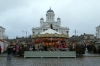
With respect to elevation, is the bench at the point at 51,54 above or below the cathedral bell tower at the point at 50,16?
below

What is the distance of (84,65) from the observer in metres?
17.2

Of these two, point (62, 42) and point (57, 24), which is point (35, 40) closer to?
point (62, 42)

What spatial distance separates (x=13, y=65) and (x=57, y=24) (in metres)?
112

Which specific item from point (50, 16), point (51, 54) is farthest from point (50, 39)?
point (50, 16)

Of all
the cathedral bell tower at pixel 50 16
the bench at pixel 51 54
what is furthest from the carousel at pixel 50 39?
the cathedral bell tower at pixel 50 16

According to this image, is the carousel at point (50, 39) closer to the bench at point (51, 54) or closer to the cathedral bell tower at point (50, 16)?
the bench at point (51, 54)

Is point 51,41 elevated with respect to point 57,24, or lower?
lower

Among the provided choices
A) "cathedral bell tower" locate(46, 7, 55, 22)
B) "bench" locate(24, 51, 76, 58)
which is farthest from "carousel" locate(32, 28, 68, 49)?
"cathedral bell tower" locate(46, 7, 55, 22)

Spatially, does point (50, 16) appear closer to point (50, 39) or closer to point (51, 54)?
point (50, 39)

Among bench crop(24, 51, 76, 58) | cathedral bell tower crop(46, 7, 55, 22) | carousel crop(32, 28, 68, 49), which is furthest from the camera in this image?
cathedral bell tower crop(46, 7, 55, 22)

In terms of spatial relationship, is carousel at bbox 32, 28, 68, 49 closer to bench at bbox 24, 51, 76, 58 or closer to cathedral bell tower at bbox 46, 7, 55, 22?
bench at bbox 24, 51, 76, 58

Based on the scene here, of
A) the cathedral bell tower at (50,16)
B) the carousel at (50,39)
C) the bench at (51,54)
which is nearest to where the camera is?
the bench at (51,54)

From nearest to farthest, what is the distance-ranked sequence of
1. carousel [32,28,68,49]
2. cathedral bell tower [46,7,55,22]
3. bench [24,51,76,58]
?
1. bench [24,51,76,58]
2. carousel [32,28,68,49]
3. cathedral bell tower [46,7,55,22]

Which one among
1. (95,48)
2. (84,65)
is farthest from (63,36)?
(84,65)
